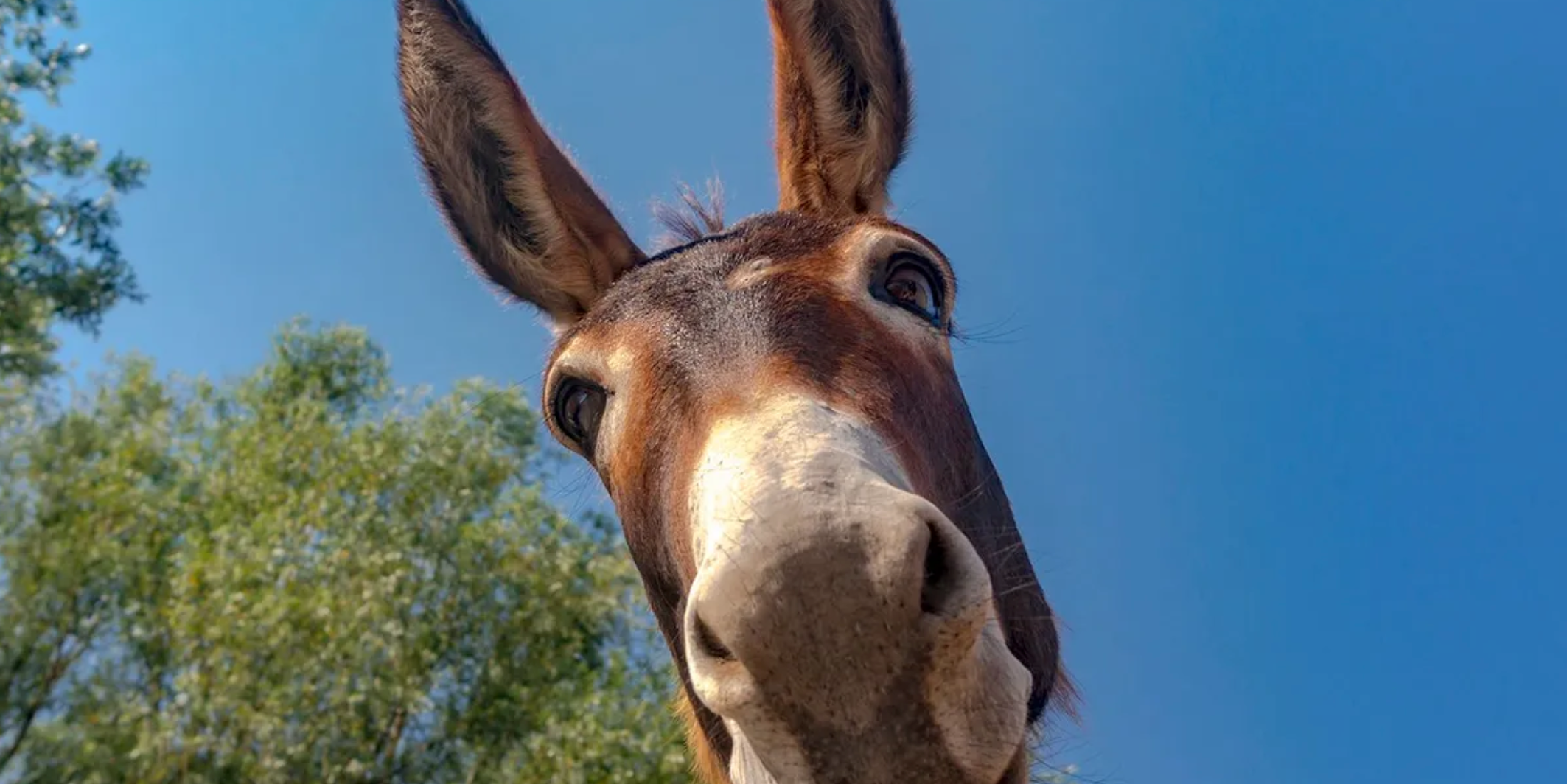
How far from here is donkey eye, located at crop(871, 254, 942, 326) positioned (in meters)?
3.14

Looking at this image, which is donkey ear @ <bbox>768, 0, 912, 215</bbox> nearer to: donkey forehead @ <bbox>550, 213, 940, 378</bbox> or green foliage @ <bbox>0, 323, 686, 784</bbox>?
donkey forehead @ <bbox>550, 213, 940, 378</bbox>

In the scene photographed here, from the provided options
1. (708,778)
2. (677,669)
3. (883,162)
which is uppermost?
(883,162)

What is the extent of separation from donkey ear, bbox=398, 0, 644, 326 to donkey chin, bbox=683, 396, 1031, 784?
2585mm

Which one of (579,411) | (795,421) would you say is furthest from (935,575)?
(579,411)

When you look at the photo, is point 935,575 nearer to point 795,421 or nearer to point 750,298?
point 795,421

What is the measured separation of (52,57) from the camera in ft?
39.9

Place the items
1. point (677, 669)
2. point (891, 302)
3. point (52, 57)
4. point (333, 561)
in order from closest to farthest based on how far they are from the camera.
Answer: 1. point (891, 302)
2. point (677, 669)
3. point (52, 57)
4. point (333, 561)

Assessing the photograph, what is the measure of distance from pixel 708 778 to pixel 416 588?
13.5m

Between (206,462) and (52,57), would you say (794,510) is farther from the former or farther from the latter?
(206,462)

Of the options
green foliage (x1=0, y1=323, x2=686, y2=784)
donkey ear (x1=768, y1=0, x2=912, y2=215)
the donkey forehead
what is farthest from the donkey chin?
green foliage (x1=0, y1=323, x2=686, y2=784)

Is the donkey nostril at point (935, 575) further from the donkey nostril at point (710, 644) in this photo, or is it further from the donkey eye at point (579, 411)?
the donkey eye at point (579, 411)

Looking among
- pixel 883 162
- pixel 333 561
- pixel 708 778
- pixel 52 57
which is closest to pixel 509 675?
pixel 333 561

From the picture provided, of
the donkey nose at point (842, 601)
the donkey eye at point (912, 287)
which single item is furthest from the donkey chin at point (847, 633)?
the donkey eye at point (912, 287)

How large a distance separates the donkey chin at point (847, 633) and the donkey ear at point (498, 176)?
2.59m
